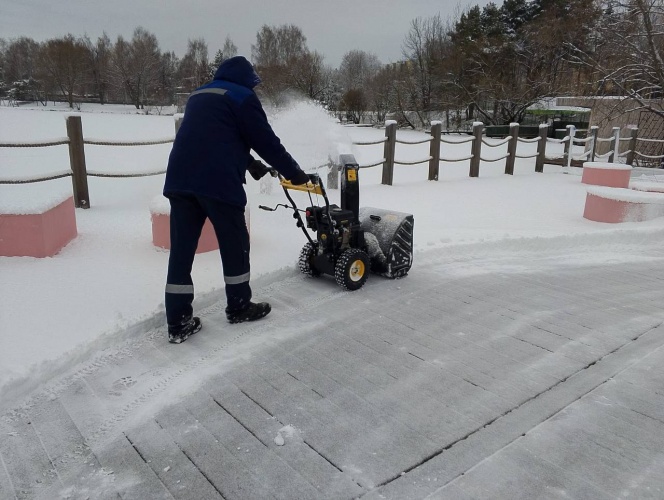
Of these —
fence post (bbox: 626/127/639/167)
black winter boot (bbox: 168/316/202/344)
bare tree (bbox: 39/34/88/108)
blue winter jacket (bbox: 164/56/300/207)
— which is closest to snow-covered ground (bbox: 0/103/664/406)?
black winter boot (bbox: 168/316/202/344)

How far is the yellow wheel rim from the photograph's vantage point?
424 centimetres

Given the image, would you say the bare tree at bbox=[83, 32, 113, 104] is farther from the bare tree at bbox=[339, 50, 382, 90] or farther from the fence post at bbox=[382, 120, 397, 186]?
the fence post at bbox=[382, 120, 397, 186]

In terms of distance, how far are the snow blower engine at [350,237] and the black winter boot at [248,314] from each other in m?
0.76

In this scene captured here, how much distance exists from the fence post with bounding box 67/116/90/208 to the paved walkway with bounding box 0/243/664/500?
3.62m

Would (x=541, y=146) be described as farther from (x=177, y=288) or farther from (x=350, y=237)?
(x=177, y=288)

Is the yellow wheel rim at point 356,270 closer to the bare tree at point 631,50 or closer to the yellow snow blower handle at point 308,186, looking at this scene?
the yellow snow blower handle at point 308,186

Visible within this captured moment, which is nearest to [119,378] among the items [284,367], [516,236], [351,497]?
[284,367]

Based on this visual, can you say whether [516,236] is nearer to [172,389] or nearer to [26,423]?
[172,389]

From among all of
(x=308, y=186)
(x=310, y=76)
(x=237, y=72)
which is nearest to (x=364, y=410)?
(x=308, y=186)

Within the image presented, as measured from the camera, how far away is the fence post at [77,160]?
639 centimetres

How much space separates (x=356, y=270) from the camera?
14.1 ft

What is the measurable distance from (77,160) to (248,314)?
4.15 metres

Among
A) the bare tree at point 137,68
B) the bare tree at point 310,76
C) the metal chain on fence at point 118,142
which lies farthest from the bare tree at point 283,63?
the metal chain on fence at point 118,142

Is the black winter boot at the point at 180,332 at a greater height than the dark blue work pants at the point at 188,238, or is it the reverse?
the dark blue work pants at the point at 188,238
